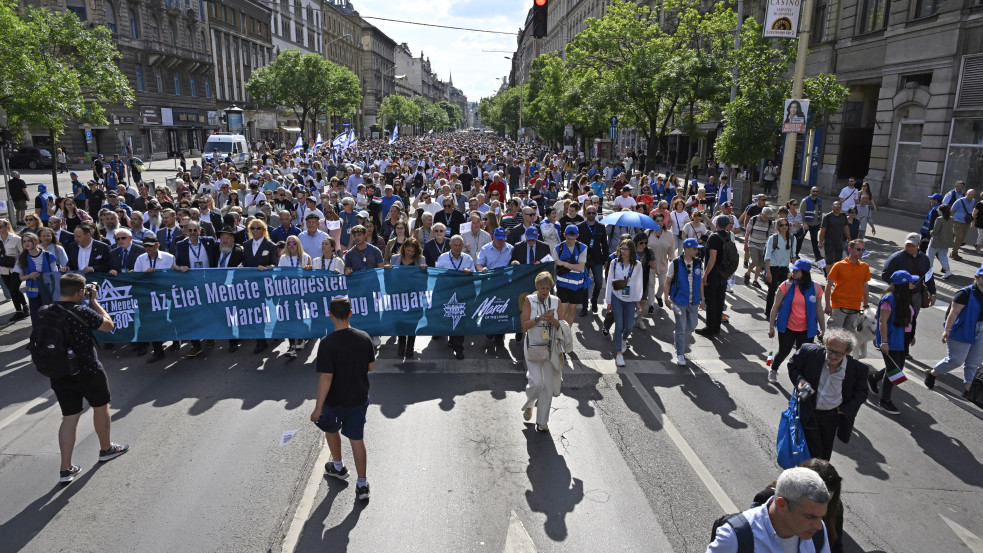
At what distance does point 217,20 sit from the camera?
61031 mm

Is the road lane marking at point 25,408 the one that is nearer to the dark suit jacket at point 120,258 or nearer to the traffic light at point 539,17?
the dark suit jacket at point 120,258

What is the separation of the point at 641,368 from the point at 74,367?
6.26 meters

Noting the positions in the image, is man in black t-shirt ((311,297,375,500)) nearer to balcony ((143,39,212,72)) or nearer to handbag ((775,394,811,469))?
handbag ((775,394,811,469))

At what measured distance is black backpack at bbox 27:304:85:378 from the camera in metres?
5.20

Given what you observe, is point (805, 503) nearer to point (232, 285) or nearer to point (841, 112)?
point (232, 285)

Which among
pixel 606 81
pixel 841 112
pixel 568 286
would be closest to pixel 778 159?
pixel 841 112

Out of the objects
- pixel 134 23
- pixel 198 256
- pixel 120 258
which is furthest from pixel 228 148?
pixel 198 256

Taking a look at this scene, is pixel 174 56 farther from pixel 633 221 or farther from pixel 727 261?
pixel 727 261

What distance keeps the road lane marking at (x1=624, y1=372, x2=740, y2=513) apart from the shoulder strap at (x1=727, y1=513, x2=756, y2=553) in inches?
91.2

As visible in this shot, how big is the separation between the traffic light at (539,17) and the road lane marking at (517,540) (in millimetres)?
9262

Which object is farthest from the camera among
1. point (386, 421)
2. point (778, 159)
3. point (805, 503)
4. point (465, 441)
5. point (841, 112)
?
point (778, 159)

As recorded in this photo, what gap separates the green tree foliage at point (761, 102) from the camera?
64.0 feet

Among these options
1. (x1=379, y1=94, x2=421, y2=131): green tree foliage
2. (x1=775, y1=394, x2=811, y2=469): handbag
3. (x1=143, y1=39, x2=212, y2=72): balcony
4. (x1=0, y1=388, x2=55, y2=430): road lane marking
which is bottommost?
(x1=0, y1=388, x2=55, y2=430): road lane marking

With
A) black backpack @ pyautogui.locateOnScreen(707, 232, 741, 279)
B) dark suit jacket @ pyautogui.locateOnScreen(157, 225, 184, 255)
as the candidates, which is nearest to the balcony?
dark suit jacket @ pyautogui.locateOnScreen(157, 225, 184, 255)
